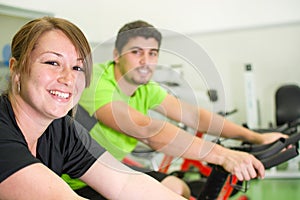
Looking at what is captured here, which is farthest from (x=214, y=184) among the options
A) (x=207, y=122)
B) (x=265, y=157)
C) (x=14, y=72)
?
(x=14, y=72)

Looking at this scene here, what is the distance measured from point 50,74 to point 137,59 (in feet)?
2.07

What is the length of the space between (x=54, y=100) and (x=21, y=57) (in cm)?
14

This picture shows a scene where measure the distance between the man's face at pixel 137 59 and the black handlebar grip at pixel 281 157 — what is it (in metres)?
0.62

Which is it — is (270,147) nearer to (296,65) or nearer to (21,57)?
(21,57)

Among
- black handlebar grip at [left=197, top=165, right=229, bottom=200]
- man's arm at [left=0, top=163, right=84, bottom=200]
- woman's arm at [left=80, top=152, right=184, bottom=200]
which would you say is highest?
man's arm at [left=0, top=163, right=84, bottom=200]

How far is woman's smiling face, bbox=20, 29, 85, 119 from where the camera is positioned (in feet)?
2.90

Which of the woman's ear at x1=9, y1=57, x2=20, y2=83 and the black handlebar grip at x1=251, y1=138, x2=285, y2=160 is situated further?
the black handlebar grip at x1=251, y1=138, x2=285, y2=160

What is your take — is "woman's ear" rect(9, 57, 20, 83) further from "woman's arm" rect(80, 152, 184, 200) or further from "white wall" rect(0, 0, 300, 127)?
"white wall" rect(0, 0, 300, 127)

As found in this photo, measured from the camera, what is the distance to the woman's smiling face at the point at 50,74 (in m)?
0.88

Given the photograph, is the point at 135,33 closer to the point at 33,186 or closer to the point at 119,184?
the point at 119,184

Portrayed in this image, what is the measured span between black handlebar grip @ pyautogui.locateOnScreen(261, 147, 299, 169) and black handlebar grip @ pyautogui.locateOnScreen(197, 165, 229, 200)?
18 cm

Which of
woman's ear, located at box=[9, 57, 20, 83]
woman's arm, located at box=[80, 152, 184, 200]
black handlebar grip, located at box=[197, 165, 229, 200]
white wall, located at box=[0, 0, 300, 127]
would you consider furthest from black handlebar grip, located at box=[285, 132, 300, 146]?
white wall, located at box=[0, 0, 300, 127]

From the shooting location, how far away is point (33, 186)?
732mm

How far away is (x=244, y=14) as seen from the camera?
4074mm
